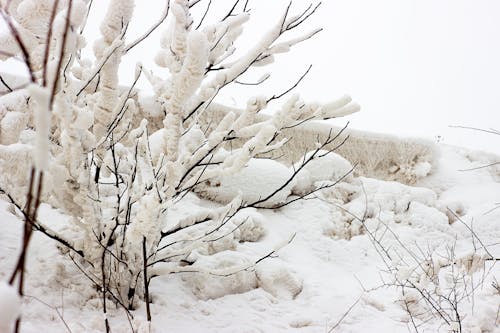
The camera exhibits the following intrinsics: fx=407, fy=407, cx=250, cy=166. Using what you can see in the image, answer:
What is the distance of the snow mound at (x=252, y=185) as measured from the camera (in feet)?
17.9

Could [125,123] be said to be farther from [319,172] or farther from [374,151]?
[374,151]

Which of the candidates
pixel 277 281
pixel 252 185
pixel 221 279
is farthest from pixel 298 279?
pixel 252 185

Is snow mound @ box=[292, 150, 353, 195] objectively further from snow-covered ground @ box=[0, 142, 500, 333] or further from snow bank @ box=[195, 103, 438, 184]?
snow bank @ box=[195, 103, 438, 184]

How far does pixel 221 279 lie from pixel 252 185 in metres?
2.50

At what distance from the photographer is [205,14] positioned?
2.54m

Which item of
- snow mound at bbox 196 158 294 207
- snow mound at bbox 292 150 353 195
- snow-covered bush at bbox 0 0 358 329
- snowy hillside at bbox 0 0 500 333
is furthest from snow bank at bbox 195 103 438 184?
snow-covered bush at bbox 0 0 358 329

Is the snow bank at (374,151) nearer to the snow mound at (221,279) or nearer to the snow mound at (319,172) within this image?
the snow mound at (319,172)

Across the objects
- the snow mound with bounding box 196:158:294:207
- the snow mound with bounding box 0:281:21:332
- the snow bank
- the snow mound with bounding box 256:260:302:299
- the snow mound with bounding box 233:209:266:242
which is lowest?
the snow mound with bounding box 256:260:302:299

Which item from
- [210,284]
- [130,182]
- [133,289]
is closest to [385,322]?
[210,284]

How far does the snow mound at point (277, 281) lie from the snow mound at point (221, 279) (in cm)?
8

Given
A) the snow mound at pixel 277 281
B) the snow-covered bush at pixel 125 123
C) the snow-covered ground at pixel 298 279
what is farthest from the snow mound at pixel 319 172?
the snow-covered bush at pixel 125 123

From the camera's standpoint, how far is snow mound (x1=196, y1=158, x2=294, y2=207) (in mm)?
5457

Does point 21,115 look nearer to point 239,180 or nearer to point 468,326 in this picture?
point 468,326

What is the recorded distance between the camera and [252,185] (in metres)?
5.57
